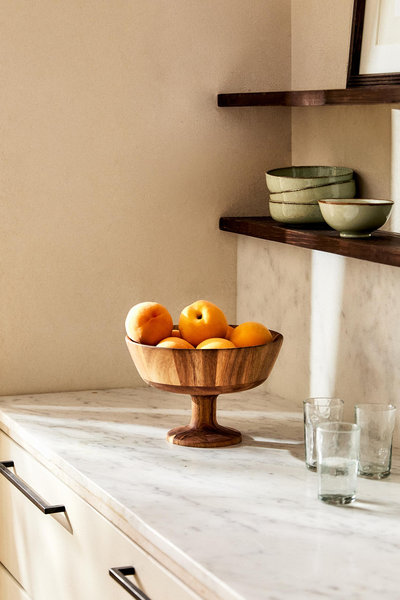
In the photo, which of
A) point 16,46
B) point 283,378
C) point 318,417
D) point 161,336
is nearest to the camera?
point 318,417

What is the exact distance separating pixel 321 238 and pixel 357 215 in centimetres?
11

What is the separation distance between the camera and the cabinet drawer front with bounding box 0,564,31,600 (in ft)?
5.26

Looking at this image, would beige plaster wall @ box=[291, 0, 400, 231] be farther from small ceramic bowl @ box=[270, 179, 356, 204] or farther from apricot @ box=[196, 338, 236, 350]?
apricot @ box=[196, 338, 236, 350]

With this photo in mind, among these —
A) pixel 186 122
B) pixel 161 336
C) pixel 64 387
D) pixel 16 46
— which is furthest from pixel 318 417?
pixel 16 46

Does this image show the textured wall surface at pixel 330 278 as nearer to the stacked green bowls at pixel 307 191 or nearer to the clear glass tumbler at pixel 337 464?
the stacked green bowls at pixel 307 191

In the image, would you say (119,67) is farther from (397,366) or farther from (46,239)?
(397,366)

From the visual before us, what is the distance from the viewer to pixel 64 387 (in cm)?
189

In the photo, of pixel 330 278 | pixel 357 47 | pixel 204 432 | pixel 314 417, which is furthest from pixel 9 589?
pixel 357 47

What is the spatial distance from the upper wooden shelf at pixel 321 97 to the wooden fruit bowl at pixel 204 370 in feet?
1.53

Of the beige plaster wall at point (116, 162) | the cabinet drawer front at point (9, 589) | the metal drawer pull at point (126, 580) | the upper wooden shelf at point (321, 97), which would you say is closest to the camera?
the metal drawer pull at point (126, 580)

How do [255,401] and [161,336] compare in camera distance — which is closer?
[161,336]

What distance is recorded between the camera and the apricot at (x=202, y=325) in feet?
4.95

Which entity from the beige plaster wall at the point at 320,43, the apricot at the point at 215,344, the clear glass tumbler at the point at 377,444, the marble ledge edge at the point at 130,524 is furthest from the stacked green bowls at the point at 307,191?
the marble ledge edge at the point at 130,524

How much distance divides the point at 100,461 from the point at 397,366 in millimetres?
581
